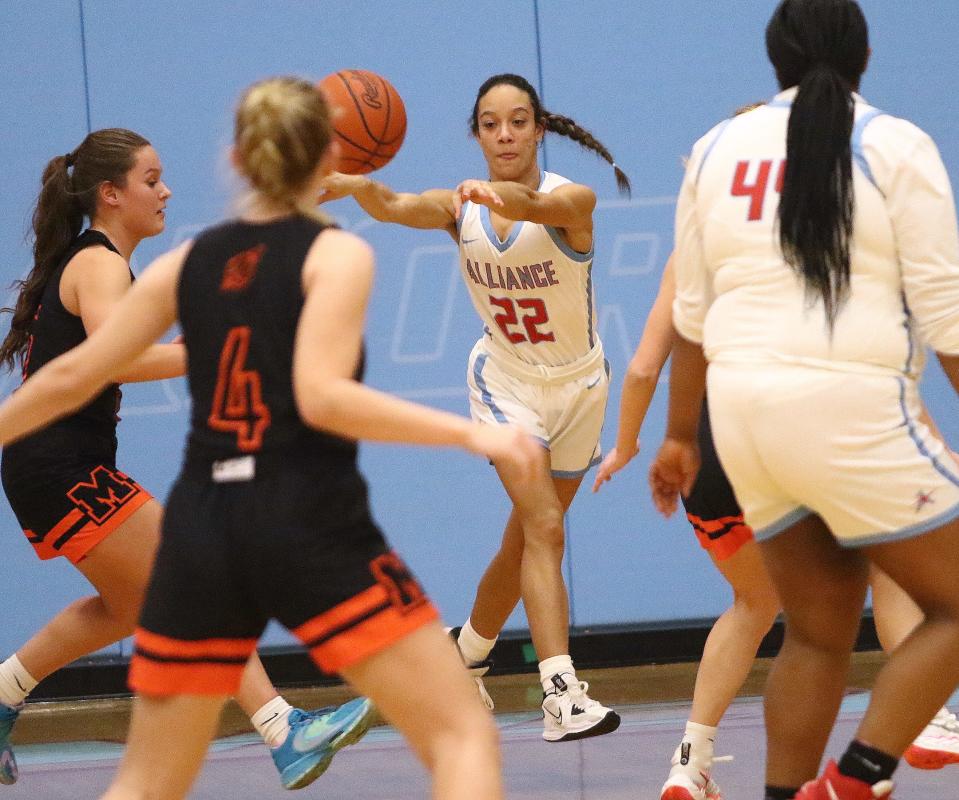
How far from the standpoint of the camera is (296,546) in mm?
2408

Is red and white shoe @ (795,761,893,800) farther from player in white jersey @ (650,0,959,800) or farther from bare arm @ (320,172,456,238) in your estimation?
bare arm @ (320,172,456,238)

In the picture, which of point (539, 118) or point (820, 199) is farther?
point (539, 118)

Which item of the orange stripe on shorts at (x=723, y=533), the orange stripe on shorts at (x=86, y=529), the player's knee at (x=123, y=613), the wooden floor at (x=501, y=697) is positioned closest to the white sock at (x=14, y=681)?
the player's knee at (x=123, y=613)

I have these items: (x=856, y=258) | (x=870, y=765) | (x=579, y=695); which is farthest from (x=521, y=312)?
(x=870, y=765)

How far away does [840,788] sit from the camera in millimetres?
2801

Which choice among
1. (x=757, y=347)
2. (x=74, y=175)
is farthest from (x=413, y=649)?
(x=74, y=175)

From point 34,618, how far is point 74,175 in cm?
268

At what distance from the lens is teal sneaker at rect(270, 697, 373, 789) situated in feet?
12.9

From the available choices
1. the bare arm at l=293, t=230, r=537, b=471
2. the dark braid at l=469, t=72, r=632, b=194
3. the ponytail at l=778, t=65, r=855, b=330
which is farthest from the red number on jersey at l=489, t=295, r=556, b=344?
the bare arm at l=293, t=230, r=537, b=471

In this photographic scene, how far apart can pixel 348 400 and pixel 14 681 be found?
2.48 m

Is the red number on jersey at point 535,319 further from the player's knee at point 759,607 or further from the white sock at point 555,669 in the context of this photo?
the player's knee at point 759,607

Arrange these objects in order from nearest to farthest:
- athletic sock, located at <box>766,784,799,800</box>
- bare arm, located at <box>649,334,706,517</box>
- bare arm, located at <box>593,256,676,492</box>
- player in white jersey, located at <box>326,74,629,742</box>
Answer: athletic sock, located at <box>766,784,799,800</box> < bare arm, located at <box>649,334,706,517</box> < bare arm, located at <box>593,256,676,492</box> < player in white jersey, located at <box>326,74,629,742</box>

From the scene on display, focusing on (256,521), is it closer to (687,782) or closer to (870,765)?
(870,765)

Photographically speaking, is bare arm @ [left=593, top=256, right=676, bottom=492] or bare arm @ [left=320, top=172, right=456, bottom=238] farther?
bare arm @ [left=320, top=172, right=456, bottom=238]
